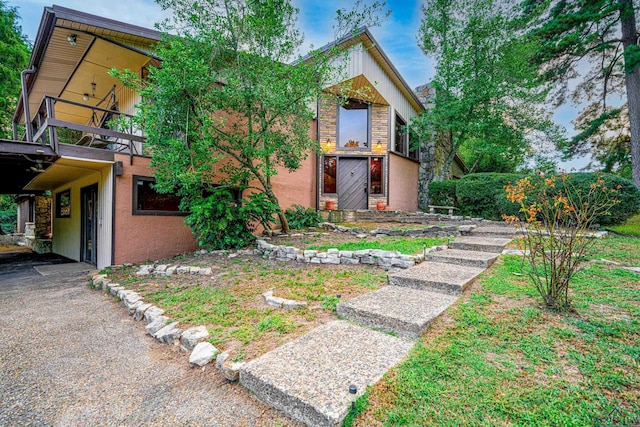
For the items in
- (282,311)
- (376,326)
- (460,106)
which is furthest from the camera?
(460,106)

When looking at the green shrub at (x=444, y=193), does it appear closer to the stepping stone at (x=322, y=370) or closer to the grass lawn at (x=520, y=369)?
the grass lawn at (x=520, y=369)

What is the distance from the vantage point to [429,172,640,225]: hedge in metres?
6.35

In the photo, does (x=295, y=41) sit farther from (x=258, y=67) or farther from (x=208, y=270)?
(x=208, y=270)

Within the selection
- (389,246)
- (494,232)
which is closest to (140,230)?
(389,246)

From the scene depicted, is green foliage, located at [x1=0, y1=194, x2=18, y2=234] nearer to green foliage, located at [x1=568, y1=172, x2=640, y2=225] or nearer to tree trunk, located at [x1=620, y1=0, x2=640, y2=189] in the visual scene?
green foliage, located at [x1=568, y1=172, x2=640, y2=225]

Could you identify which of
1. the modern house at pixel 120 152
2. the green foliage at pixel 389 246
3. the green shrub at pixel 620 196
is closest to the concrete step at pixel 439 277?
the green foliage at pixel 389 246

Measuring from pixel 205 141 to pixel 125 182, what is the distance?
243 centimetres

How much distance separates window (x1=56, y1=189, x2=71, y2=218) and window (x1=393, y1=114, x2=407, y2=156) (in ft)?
37.0

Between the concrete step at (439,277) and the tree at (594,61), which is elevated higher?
the tree at (594,61)

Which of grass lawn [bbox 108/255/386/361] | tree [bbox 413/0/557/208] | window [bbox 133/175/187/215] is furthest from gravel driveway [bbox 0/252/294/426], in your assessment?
tree [bbox 413/0/557/208]

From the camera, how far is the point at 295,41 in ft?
19.3

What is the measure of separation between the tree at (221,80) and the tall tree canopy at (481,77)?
6218 millimetres

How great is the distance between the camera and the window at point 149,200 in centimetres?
609

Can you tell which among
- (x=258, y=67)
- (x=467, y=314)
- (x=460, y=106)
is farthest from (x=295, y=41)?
(x=460, y=106)
